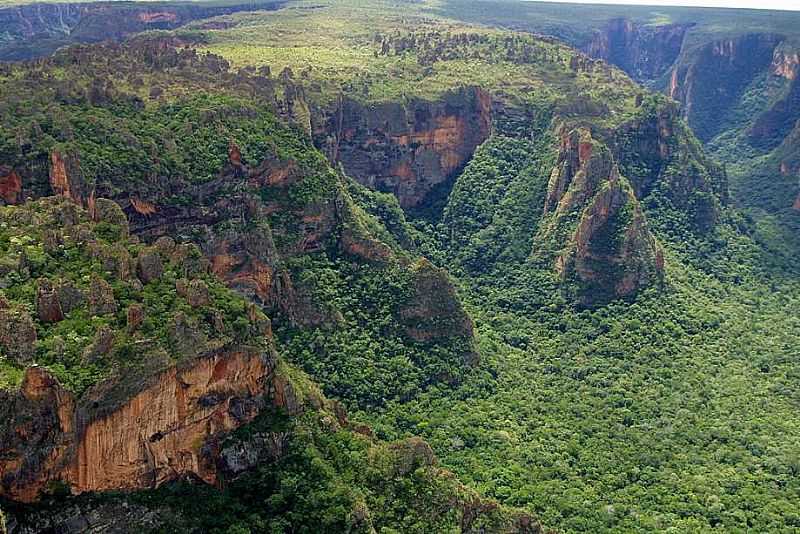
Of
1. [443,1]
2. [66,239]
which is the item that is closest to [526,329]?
[66,239]

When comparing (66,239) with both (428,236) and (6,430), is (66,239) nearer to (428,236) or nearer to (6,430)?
(6,430)

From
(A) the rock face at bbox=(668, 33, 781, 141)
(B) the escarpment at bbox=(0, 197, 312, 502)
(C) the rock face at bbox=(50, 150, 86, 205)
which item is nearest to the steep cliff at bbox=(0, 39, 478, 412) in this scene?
(C) the rock face at bbox=(50, 150, 86, 205)

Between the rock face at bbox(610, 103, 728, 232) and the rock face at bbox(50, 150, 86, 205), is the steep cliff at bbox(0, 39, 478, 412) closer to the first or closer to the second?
the rock face at bbox(50, 150, 86, 205)

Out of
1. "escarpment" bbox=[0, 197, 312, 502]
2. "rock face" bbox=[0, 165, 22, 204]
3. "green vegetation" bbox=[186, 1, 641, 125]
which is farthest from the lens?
"green vegetation" bbox=[186, 1, 641, 125]

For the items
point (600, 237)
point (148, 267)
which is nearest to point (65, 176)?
point (148, 267)

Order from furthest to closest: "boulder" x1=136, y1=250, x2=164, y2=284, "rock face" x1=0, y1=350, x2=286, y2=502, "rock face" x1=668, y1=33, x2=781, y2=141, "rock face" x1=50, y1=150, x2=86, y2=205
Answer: "rock face" x1=668, y1=33, x2=781, y2=141 → "rock face" x1=50, y1=150, x2=86, y2=205 → "boulder" x1=136, y1=250, x2=164, y2=284 → "rock face" x1=0, y1=350, x2=286, y2=502

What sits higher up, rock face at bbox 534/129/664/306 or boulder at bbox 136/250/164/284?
boulder at bbox 136/250/164/284
